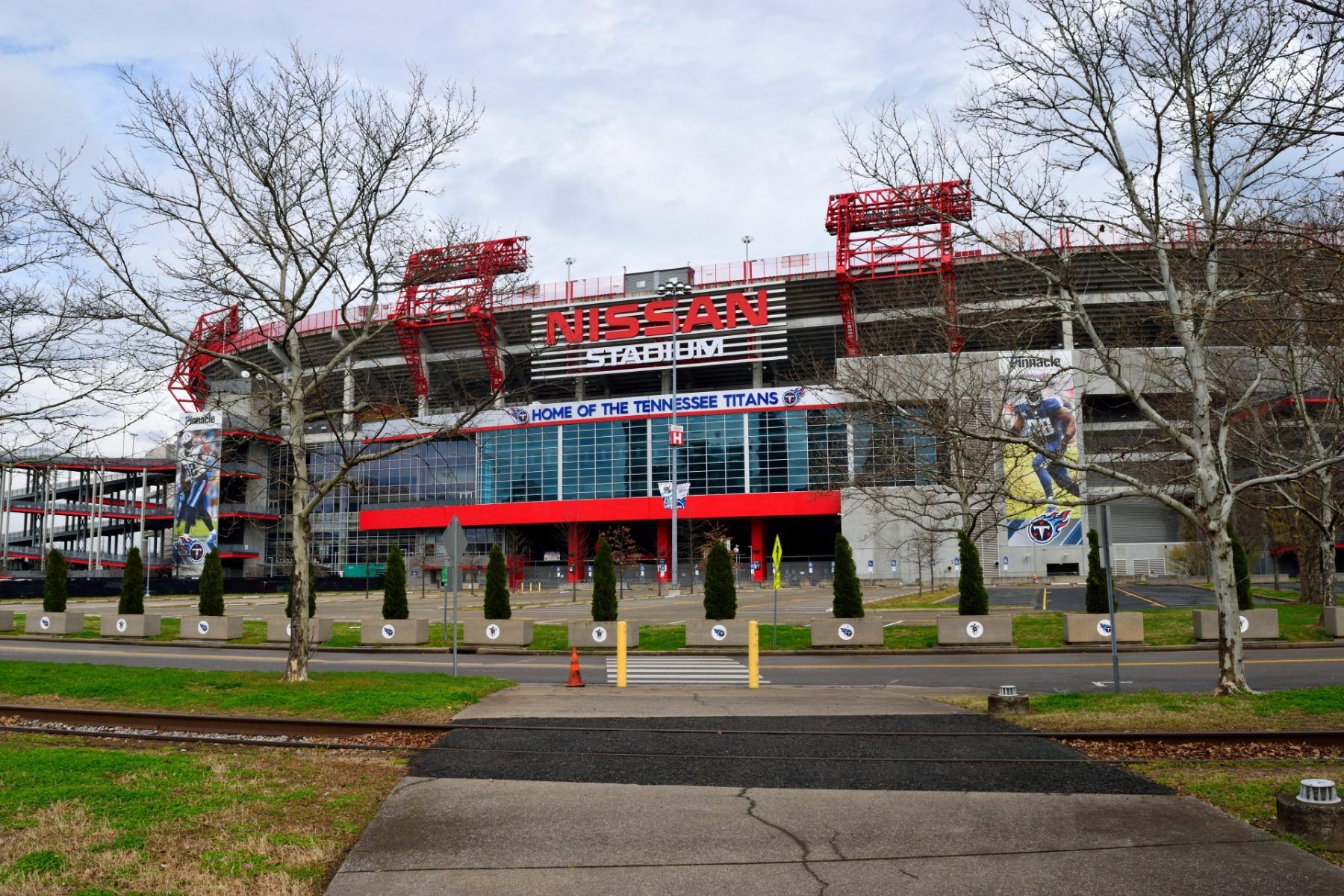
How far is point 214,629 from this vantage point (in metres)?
30.5

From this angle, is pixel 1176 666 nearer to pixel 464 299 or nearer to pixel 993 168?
pixel 993 168

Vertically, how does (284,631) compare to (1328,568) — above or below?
below

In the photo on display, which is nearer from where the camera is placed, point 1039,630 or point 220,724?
point 220,724

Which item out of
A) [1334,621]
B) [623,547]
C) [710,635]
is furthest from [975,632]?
[623,547]

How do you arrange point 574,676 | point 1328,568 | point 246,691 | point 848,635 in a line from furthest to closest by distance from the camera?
point 1328,568
point 848,635
point 574,676
point 246,691

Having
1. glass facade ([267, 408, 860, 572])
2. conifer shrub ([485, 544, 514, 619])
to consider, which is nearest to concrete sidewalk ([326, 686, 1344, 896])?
conifer shrub ([485, 544, 514, 619])

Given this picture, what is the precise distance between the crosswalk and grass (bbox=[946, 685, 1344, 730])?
5.90m

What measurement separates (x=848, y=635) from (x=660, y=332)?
1989 inches

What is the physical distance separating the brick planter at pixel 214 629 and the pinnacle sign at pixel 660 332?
41.7 m

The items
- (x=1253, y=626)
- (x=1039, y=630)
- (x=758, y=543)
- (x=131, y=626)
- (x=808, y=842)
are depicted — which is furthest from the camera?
(x=758, y=543)

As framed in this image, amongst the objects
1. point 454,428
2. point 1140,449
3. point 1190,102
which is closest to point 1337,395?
point 1140,449

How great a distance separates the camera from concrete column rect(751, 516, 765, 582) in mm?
73375

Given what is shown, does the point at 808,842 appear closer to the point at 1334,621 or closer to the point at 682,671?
the point at 682,671

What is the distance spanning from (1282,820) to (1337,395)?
A: 10.2 metres
